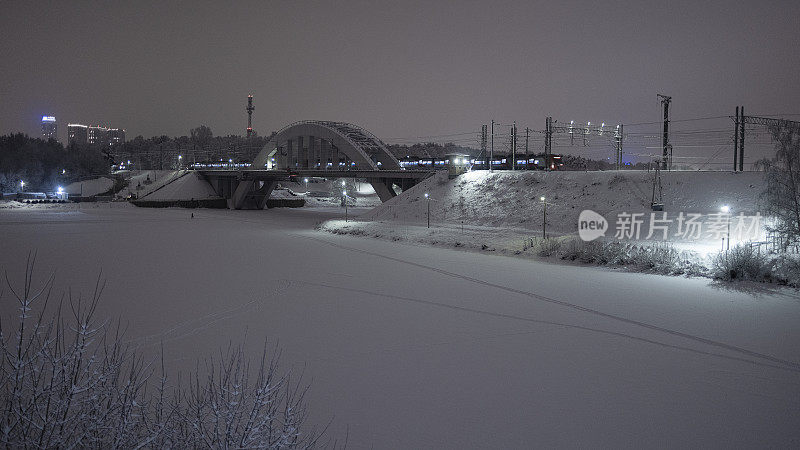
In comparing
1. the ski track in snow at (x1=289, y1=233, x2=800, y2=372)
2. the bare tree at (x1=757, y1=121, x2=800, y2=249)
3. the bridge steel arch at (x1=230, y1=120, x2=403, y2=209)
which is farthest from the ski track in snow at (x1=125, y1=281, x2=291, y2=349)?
the bridge steel arch at (x1=230, y1=120, x2=403, y2=209)

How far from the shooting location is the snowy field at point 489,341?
7773mm

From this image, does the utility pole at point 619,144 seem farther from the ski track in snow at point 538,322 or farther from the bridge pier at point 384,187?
the ski track in snow at point 538,322

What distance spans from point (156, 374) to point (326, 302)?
275 inches

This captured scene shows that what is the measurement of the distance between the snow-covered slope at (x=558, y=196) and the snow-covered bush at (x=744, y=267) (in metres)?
10.1

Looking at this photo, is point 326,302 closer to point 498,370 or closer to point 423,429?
point 498,370

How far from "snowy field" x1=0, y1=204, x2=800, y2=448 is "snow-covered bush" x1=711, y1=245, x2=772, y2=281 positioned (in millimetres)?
712

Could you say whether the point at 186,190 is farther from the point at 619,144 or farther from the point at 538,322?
the point at 538,322

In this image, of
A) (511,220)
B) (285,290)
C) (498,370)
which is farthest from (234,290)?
(511,220)

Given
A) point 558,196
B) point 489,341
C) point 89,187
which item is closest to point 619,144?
point 558,196

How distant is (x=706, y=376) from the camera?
388 inches

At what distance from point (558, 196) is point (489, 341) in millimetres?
28355

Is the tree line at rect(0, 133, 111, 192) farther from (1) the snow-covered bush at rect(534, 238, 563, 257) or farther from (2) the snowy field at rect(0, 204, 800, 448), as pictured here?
(1) the snow-covered bush at rect(534, 238, 563, 257)

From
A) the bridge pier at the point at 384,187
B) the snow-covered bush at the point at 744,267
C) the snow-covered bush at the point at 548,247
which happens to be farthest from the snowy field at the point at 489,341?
the bridge pier at the point at 384,187

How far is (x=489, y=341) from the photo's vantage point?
1203cm
